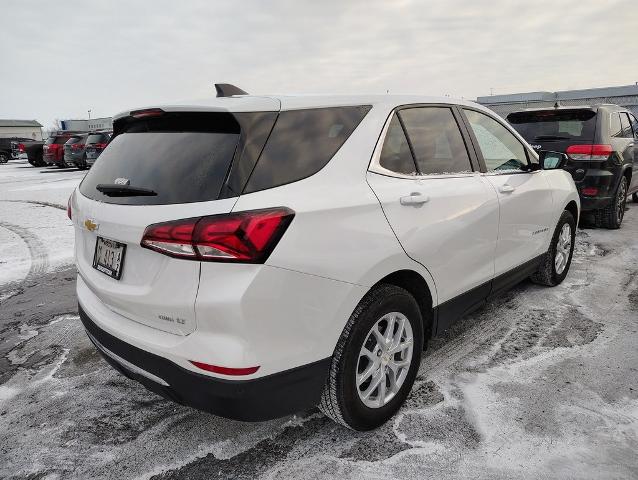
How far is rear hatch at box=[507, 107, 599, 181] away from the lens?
20.6ft

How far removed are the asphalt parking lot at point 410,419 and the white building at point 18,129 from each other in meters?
81.0

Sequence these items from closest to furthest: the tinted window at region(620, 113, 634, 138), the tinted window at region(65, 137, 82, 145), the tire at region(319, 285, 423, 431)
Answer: the tire at region(319, 285, 423, 431), the tinted window at region(620, 113, 634, 138), the tinted window at region(65, 137, 82, 145)

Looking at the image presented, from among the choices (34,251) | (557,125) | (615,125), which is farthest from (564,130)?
(34,251)

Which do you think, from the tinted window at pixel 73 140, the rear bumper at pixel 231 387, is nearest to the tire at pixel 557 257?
the rear bumper at pixel 231 387

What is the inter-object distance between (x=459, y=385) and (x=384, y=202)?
4.35 ft

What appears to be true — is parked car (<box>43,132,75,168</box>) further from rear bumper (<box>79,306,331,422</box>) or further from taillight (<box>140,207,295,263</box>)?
taillight (<box>140,207,295,263</box>)

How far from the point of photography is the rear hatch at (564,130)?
6.27 metres

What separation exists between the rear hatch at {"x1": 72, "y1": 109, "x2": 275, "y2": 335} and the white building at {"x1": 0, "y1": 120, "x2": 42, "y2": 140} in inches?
3209

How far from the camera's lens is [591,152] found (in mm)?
6277

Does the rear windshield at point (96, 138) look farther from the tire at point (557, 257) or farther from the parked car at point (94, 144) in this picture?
the tire at point (557, 257)

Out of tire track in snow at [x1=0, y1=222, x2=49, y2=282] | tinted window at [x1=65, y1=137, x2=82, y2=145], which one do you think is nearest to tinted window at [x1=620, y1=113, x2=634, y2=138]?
tire track in snow at [x1=0, y1=222, x2=49, y2=282]

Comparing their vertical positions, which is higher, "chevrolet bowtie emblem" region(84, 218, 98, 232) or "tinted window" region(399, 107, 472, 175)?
"tinted window" region(399, 107, 472, 175)

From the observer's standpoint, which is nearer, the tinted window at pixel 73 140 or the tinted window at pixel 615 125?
the tinted window at pixel 615 125

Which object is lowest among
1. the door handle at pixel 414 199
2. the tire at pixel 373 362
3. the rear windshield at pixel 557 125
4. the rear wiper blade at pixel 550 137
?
the tire at pixel 373 362
